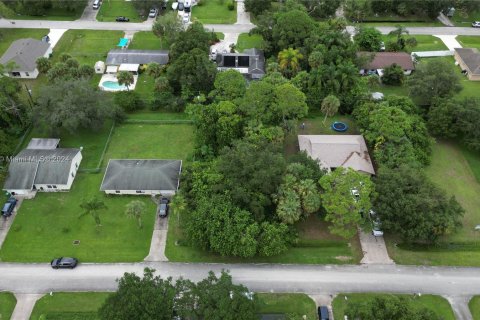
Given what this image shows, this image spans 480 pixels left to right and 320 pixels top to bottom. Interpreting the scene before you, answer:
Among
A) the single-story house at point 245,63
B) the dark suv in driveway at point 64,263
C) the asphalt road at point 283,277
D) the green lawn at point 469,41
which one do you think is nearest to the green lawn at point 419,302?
the asphalt road at point 283,277

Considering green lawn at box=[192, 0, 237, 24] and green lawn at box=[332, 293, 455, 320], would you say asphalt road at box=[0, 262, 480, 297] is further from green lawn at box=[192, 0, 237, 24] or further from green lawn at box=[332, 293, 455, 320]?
green lawn at box=[192, 0, 237, 24]

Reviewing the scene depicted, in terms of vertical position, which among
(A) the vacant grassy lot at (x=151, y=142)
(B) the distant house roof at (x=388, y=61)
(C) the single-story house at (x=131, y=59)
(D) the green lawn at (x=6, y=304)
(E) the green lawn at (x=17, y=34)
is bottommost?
(D) the green lawn at (x=6, y=304)

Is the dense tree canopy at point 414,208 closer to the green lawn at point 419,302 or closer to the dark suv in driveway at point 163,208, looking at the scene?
the green lawn at point 419,302

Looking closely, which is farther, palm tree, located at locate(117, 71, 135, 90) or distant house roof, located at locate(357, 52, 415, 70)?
distant house roof, located at locate(357, 52, 415, 70)

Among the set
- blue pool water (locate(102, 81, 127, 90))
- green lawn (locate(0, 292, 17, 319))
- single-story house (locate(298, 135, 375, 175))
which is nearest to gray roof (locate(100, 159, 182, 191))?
green lawn (locate(0, 292, 17, 319))

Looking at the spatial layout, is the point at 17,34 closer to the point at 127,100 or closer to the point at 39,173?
the point at 127,100

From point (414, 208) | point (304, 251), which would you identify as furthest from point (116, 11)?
point (414, 208)

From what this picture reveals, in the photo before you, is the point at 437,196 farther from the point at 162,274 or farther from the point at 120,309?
the point at 120,309
